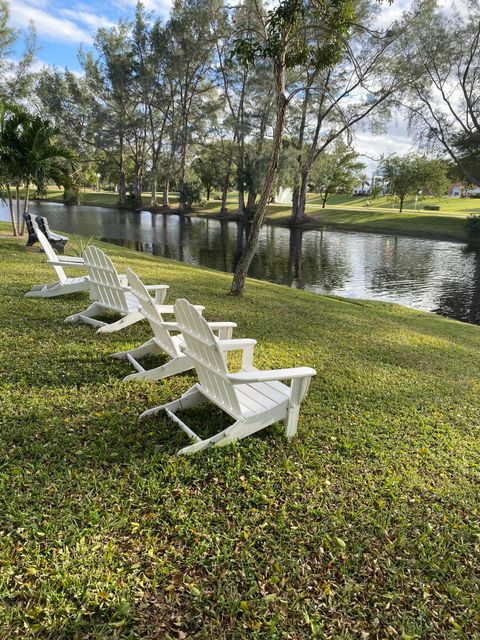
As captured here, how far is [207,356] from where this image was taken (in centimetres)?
288

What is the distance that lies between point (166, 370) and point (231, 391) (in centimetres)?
119

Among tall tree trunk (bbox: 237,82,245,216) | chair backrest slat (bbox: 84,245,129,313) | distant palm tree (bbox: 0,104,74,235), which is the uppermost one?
tall tree trunk (bbox: 237,82,245,216)

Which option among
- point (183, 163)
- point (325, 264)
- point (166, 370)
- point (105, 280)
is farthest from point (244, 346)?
point (183, 163)

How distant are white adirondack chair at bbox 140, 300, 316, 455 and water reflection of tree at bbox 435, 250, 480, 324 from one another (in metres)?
11.1

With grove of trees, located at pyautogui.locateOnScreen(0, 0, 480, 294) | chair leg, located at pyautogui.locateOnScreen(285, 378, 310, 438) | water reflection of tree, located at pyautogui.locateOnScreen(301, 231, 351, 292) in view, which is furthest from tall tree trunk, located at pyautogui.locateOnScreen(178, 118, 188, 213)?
chair leg, located at pyautogui.locateOnScreen(285, 378, 310, 438)

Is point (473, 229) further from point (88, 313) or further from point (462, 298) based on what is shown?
point (88, 313)

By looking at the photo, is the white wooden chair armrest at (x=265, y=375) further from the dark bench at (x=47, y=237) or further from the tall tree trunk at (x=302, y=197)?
the tall tree trunk at (x=302, y=197)

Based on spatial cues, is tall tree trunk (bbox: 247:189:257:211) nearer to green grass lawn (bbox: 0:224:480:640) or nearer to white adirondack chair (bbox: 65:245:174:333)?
white adirondack chair (bbox: 65:245:174:333)

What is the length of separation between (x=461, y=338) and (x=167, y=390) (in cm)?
670

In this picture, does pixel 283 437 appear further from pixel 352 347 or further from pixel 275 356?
pixel 352 347

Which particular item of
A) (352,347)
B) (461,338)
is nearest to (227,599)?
(352,347)

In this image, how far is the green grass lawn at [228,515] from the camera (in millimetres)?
1853

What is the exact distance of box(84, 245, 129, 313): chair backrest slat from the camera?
4.85 meters

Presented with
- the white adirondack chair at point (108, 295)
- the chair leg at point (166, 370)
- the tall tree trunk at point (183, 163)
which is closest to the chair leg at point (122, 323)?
the white adirondack chair at point (108, 295)
